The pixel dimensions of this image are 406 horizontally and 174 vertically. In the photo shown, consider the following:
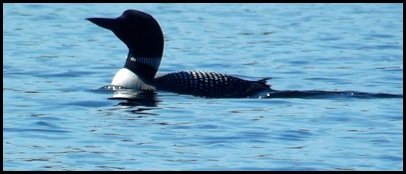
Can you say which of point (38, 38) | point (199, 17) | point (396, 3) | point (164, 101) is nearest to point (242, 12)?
point (199, 17)

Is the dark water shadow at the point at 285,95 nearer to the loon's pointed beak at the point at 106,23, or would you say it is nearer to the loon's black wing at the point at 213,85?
the loon's black wing at the point at 213,85

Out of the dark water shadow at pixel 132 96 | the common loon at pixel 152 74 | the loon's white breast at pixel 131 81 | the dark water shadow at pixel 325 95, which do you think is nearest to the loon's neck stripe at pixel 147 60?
the common loon at pixel 152 74

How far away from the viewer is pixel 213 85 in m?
10.4

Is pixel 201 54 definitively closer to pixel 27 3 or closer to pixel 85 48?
A: pixel 85 48

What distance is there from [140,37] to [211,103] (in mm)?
1103

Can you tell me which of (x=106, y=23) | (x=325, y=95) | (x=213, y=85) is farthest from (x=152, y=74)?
(x=325, y=95)

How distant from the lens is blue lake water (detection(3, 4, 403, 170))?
761cm

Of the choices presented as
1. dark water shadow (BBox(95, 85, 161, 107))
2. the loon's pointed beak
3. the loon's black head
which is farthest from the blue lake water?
the loon's pointed beak

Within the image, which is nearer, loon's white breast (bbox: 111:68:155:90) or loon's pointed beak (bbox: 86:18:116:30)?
loon's pointed beak (bbox: 86:18:116:30)

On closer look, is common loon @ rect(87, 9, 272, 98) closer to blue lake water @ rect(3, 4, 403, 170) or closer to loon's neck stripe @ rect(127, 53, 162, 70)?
loon's neck stripe @ rect(127, 53, 162, 70)

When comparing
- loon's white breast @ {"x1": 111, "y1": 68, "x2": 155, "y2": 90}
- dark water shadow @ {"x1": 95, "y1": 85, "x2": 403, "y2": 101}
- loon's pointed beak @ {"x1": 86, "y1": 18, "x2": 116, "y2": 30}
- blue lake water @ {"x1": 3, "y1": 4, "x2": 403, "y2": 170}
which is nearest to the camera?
blue lake water @ {"x1": 3, "y1": 4, "x2": 403, "y2": 170}

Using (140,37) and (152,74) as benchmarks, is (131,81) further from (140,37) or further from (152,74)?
(140,37)

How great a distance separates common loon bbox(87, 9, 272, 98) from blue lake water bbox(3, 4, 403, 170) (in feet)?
0.45

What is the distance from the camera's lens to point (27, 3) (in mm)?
20656
